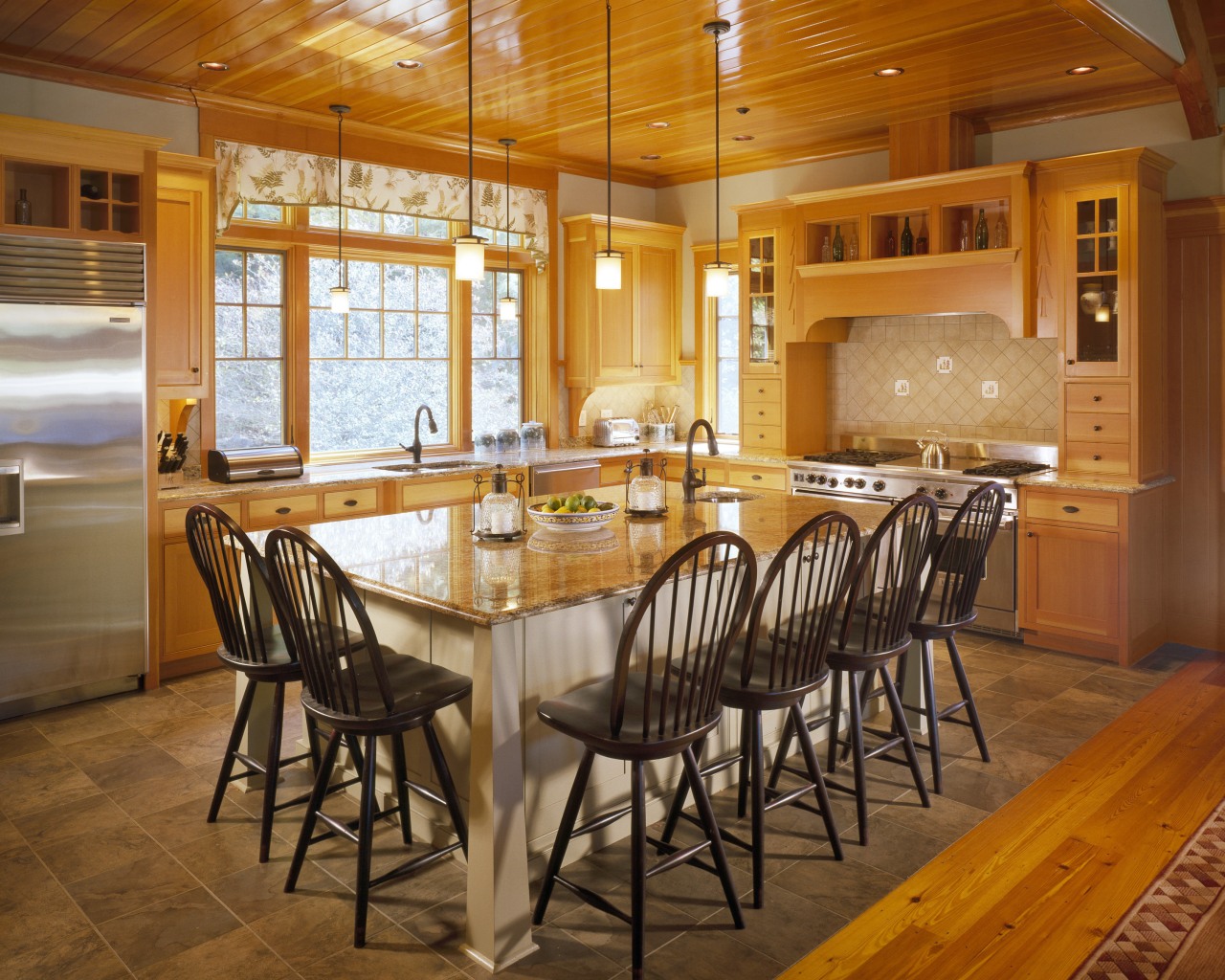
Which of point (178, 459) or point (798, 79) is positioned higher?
point (798, 79)

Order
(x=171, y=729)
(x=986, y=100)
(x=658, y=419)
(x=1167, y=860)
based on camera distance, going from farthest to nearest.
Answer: (x=658, y=419), (x=986, y=100), (x=171, y=729), (x=1167, y=860)

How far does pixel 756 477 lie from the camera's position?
6.20m

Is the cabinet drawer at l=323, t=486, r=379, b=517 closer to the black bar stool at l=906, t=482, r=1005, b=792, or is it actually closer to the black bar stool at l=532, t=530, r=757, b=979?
the black bar stool at l=532, t=530, r=757, b=979

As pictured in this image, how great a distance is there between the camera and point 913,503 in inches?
117

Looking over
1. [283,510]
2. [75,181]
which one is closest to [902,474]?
[283,510]

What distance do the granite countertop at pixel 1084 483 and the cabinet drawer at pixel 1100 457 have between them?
6 centimetres

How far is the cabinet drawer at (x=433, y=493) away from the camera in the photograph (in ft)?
17.7

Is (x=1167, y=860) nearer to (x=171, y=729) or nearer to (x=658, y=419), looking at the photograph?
(x=171, y=729)

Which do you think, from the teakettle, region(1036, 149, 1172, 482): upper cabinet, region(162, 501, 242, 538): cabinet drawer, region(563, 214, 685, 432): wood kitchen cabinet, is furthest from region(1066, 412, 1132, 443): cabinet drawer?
region(162, 501, 242, 538): cabinet drawer

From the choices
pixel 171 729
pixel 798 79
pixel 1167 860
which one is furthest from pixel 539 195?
pixel 1167 860

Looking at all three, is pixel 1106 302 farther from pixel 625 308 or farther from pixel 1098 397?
pixel 625 308

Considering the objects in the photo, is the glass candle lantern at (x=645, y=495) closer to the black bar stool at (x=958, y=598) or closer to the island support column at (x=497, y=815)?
the black bar stool at (x=958, y=598)

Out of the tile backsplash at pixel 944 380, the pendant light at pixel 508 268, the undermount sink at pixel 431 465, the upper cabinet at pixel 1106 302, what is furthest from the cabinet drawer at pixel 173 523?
the upper cabinet at pixel 1106 302

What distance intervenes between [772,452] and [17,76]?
14.3 ft
